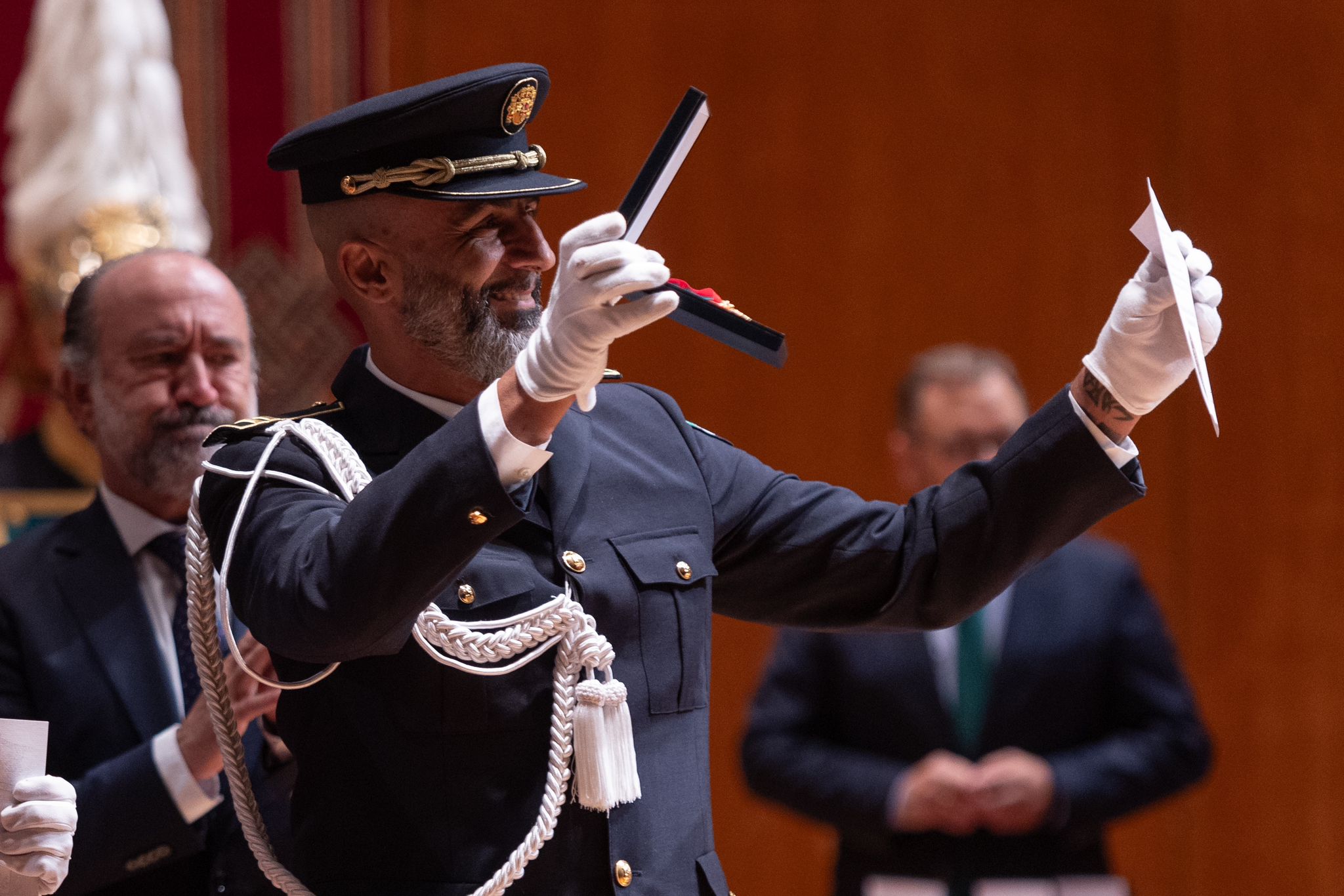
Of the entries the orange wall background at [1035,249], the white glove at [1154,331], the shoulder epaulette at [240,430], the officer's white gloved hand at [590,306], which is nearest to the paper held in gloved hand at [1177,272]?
the white glove at [1154,331]

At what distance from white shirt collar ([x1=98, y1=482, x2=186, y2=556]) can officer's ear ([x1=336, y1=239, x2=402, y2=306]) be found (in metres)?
0.68

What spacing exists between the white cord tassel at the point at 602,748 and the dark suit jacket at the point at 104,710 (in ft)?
1.84

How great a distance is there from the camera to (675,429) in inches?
69.4

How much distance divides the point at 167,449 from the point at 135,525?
0.41ft

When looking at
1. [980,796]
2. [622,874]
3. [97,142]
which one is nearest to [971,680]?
[980,796]

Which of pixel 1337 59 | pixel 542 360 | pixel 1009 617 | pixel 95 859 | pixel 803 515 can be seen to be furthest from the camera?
pixel 1337 59

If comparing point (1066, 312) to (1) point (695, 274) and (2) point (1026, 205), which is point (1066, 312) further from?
(1) point (695, 274)

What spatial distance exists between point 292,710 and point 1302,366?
9.84 ft

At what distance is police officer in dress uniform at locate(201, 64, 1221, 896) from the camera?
1.39 m

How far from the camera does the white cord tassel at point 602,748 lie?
1.49 m

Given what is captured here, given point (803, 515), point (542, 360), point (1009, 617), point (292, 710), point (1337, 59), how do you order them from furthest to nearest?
point (1337, 59) → point (1009, 617) → point (803, 515) → point (292, 710) → point (542, 360)

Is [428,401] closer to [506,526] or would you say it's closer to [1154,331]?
[506,526]

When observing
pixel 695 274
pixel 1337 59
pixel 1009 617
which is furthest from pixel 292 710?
pixel 1337 59

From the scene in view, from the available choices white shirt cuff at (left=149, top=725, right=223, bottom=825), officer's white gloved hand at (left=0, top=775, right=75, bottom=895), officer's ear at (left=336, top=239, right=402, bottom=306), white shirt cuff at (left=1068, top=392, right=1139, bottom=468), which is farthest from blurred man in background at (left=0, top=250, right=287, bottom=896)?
white shirt cuff at (left=1068, top=392, right=1139, bottom=468)
